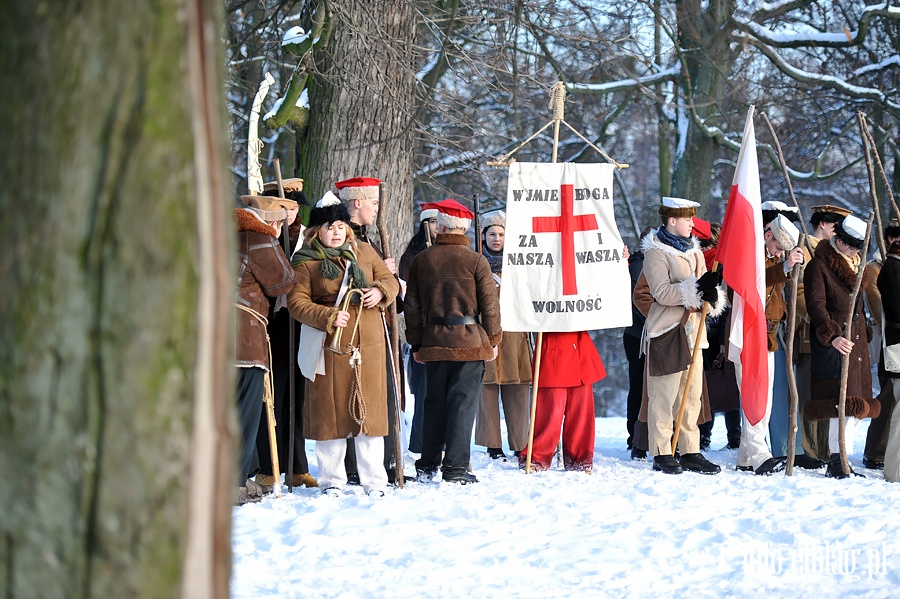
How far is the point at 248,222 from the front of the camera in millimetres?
6227

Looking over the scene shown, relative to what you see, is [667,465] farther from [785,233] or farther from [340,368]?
[340,368]

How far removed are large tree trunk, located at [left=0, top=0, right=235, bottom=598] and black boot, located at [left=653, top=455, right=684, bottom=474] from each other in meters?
6.60

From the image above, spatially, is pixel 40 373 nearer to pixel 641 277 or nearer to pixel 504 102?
pixel 641 277

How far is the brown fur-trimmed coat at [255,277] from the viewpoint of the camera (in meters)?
6.23

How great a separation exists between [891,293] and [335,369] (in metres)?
3.81

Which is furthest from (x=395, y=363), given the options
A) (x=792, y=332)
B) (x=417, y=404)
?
(x=792, y=332)

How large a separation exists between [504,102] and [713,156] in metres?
3.70

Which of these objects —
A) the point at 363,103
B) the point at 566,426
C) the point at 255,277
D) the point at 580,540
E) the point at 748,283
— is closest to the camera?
the point at 580,540

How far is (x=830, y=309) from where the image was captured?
7.72 meters

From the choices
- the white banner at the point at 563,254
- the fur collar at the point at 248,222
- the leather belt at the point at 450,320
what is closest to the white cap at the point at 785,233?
the white banner at the point at 563,254

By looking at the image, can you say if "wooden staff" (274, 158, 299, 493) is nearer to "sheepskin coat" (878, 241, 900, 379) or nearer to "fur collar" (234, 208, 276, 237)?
"fur collar" (234, 208, 276, 237)

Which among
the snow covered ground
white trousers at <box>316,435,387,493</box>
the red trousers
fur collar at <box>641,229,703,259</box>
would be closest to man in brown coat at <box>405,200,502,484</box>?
the snow covered ground

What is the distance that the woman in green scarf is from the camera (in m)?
6.60

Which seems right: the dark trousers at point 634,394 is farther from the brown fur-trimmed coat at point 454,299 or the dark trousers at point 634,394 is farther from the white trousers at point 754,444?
the brown fur-trimmed coat at point 454,299
